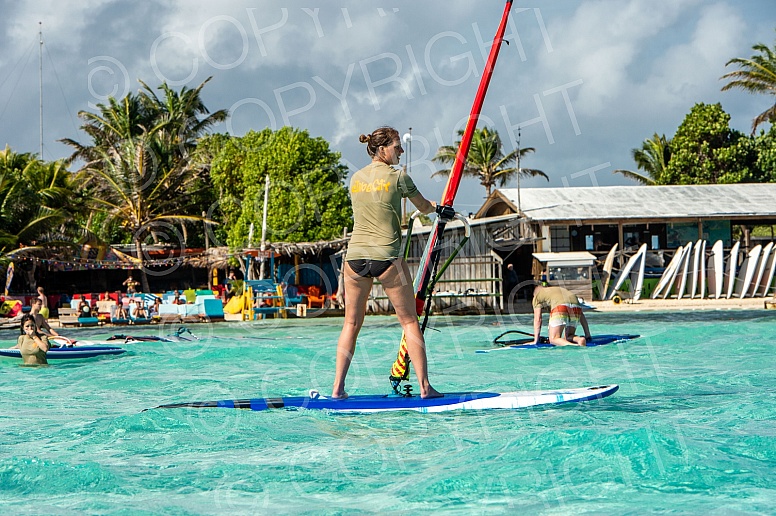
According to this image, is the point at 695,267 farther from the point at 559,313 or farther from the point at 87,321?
the point at 87,321

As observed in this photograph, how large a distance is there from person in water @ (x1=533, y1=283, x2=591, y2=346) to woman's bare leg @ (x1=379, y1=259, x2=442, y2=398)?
615 centimetres

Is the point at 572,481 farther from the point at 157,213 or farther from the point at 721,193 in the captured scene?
the point at 157,213

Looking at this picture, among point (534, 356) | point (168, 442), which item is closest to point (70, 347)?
point (534, 356)

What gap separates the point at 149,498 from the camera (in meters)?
4.60

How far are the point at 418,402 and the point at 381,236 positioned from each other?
134cm

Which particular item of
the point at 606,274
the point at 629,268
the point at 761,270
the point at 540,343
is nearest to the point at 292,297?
the point at 606,274

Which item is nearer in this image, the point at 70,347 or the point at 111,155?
the point at 70,347

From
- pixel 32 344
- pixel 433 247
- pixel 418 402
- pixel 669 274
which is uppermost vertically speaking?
pixel 669 274

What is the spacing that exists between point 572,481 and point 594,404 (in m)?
2.40

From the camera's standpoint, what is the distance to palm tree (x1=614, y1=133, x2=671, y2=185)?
42.9 meters

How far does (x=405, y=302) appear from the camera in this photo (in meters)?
6.07

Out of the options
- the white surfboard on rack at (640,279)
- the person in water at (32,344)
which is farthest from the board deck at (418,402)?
the white surfboard on rack at (640,279)

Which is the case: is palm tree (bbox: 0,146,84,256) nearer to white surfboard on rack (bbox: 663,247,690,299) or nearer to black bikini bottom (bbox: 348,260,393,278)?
white surfboard on rack (bbox: 663,247,690,299)

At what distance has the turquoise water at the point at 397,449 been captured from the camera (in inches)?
177
